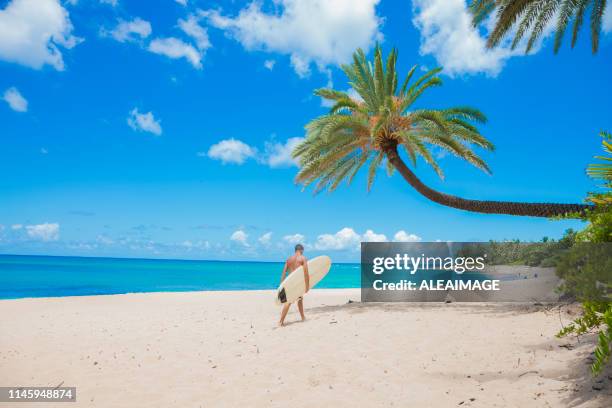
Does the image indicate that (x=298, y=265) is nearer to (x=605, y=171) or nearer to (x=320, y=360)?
(x=320, y=360)

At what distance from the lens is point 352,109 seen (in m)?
13.6

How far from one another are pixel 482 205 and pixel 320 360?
24.3 feet

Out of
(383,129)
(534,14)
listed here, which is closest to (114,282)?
(383,129)

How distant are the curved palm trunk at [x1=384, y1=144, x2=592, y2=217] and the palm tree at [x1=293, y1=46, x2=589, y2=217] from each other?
3 cm

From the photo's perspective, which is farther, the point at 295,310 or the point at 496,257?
the point at 496,257

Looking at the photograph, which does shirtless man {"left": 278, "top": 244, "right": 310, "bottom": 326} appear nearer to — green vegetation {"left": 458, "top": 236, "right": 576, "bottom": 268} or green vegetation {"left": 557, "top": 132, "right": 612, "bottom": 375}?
green vegetation {"left": 458, "top": 236, "right": 576, "bottom": 268}

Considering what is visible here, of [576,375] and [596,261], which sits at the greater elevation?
[596,261]

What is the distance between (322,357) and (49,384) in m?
4.00

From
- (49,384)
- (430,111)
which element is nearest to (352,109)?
(430,111)

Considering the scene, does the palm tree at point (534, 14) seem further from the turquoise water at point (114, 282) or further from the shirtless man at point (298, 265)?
the turquoise water at point (114, 282)

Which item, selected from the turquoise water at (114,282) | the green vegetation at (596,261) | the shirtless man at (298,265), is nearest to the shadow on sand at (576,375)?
the green vegetation at (596,261)

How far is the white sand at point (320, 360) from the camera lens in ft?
17.0

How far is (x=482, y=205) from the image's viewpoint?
11984 mm

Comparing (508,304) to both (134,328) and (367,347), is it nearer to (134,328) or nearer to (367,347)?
(367,347)
